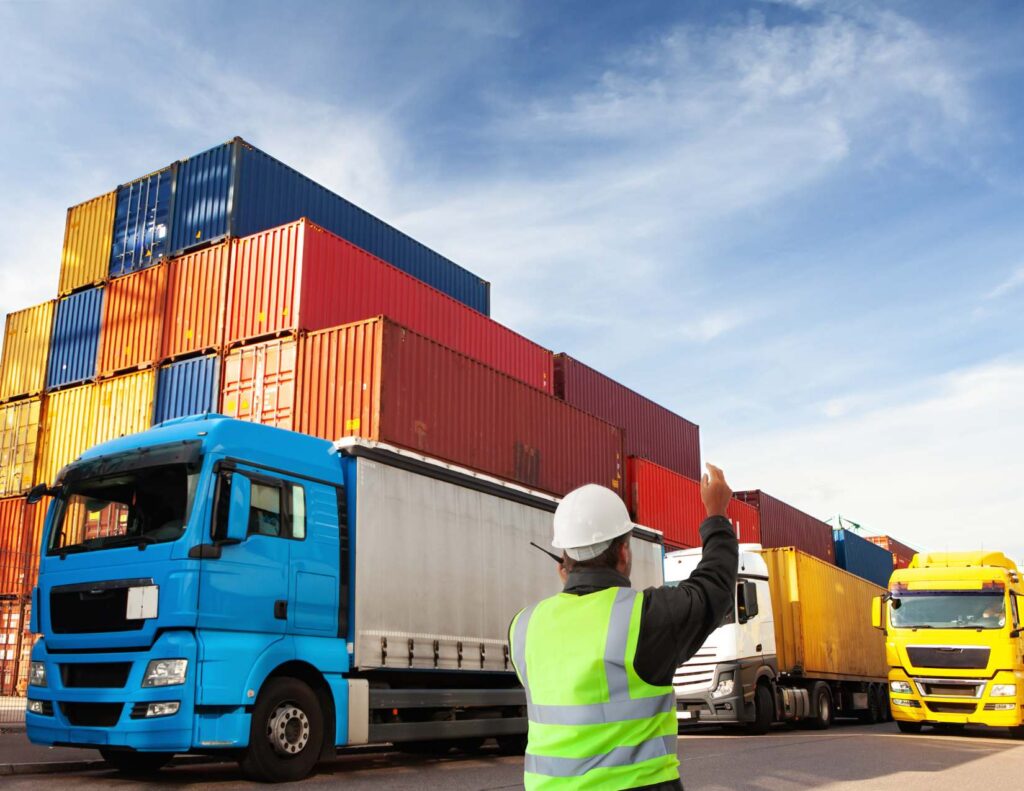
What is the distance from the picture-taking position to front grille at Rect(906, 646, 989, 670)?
14.2m

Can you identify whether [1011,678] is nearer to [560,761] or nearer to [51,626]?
[51,626]

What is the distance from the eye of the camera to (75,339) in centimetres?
1933

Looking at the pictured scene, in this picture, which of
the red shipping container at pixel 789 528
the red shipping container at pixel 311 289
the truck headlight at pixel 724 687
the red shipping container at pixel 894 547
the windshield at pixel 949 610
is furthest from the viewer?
the red shipping container at pixel 894 547

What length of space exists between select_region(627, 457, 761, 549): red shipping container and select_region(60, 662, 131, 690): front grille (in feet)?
48.7

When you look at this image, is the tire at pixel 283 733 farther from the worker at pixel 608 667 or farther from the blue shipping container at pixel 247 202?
the blue shipping container at pixel 247 202

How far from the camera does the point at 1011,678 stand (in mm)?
13898

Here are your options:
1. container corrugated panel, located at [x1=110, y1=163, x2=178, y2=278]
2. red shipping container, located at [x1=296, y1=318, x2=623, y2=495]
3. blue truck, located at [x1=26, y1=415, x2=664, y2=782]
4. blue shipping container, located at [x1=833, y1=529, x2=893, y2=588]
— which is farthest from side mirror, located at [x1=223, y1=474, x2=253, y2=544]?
blue shipping container, located at [x1=833, y1=529, x2=893, y2=588]

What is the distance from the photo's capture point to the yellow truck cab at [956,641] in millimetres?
14008

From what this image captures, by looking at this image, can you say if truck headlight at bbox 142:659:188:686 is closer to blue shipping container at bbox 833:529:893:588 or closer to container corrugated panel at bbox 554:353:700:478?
container corrugated panel at bbox 554:353:700:478

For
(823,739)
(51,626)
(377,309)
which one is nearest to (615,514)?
(51,626)

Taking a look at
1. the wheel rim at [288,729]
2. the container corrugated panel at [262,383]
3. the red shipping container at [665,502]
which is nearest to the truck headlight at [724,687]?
the red shipping container at [665,502]

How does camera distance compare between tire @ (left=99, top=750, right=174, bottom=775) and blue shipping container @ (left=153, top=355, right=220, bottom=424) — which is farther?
blue shipping container @ (left=153, top=355, right=220, bottom=424)

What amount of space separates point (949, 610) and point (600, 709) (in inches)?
572

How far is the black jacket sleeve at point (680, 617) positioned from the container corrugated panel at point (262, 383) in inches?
481
